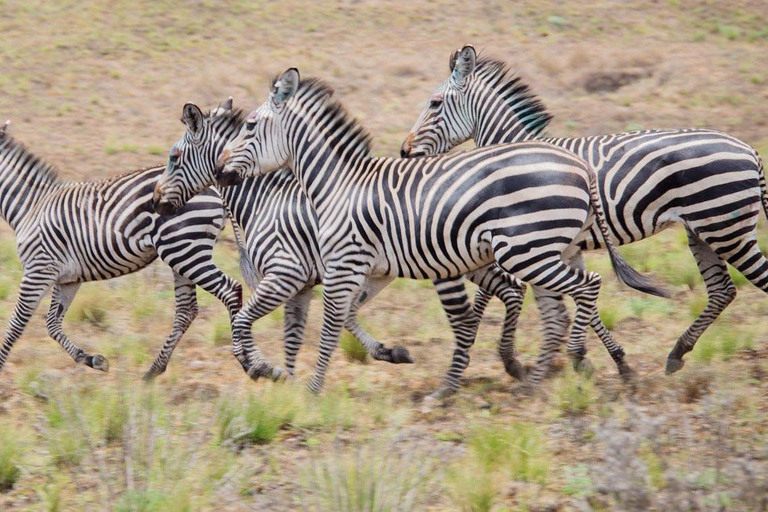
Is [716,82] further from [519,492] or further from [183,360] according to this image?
[519,492]

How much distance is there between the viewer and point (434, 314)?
1032 cm

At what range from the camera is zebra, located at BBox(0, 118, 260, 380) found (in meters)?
8.31

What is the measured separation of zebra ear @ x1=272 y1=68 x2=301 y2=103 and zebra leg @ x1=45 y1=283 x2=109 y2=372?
9.20ft

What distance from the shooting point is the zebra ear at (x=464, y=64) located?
8.72m

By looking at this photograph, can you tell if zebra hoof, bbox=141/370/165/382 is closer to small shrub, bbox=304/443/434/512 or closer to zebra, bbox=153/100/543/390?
zebra, bbox=153/100/543/390

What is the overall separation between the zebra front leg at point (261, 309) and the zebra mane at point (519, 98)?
249cm

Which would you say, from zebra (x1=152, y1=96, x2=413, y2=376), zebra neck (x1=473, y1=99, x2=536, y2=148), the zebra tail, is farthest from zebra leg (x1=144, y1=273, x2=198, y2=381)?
the zebra tail

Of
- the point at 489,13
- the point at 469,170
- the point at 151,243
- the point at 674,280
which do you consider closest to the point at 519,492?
the point at 469,170

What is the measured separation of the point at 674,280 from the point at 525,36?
13.2 metres

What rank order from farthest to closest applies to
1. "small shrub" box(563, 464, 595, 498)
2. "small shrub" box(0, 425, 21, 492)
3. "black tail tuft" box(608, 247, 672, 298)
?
"black tail tuft" box(608, 247, 672, 298)
"small shrub" box(0, 425, 21, 492)
"small shrub" box(563, 464, 595, 498)

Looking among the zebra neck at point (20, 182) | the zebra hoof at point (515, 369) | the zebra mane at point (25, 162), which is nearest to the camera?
the zebra hoof at point (515, 369)

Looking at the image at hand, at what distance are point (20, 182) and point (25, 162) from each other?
22 centimetres

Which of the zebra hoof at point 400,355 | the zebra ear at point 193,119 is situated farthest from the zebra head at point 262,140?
the zebra hoof at point 400,355

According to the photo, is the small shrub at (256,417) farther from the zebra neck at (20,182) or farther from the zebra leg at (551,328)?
the zebra neck at (20,182)
